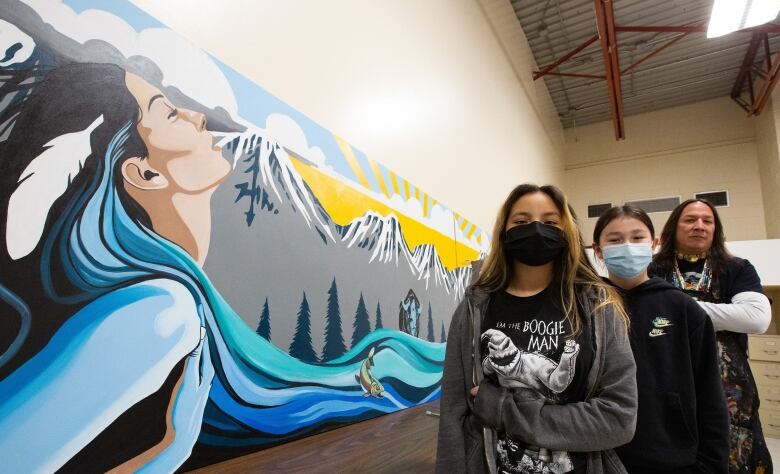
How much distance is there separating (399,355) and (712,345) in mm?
1245

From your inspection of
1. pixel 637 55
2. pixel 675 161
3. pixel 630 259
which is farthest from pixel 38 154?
pixel 675 161

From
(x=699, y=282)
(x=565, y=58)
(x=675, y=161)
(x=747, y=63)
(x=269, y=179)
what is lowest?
(x=699, y=282)

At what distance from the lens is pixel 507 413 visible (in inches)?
36.0

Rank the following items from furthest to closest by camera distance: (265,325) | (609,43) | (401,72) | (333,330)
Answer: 1. (609,43)
2. (401,72)
3. (333,330)
4. (265,325)

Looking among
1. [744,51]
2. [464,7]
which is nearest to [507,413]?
[464,7]

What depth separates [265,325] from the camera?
4.03 feet

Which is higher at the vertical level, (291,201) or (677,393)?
(291,201)

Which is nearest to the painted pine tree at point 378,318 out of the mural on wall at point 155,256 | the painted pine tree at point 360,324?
the painted pine tree at point 360,324

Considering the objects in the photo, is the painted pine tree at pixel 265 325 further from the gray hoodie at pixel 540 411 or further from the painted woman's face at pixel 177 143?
the gray hoodie at pixel 540 411

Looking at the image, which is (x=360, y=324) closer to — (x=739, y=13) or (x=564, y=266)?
(x=564, y=266)

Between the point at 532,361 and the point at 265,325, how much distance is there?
80 centimetres

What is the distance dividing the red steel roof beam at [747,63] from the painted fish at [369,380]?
6.42 m

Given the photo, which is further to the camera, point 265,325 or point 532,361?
point 265,325

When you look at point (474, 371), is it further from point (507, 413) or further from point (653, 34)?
Result: point (653, 34)
